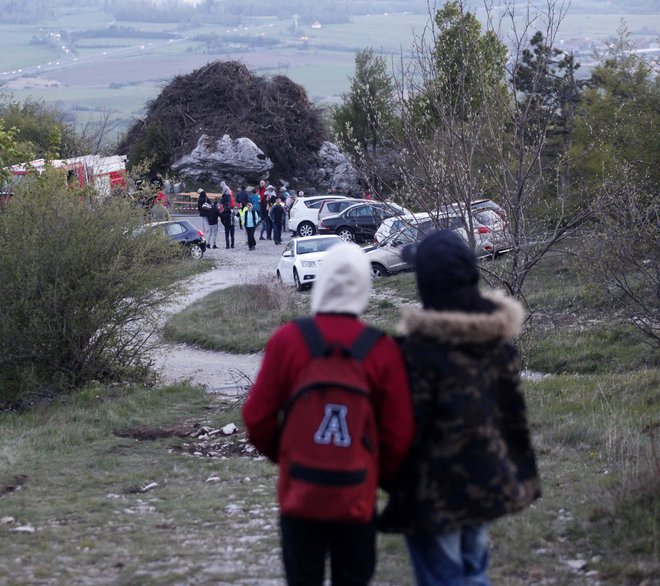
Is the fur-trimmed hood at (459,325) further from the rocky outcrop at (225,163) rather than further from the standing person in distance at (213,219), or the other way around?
the rocky outcrop at (225,163)

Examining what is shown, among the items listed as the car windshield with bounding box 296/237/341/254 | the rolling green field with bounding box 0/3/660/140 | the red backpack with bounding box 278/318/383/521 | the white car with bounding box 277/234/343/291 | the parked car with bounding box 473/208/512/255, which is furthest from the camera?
the rolling green field with bounding box 0/3/660/140

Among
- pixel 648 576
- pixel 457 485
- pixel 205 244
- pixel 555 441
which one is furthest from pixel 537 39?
pixel 205 244

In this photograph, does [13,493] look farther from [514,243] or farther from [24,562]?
[514,243]

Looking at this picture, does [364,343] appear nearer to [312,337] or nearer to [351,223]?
[312,337]

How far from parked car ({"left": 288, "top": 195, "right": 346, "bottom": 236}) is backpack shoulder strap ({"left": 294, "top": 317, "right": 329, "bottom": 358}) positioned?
32.6m

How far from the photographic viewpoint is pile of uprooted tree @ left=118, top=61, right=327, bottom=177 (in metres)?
50.6

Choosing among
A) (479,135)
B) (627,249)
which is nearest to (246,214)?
(627,249)

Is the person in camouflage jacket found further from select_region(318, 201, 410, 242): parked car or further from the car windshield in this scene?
select_region(318, 201, 410, 242): parked car

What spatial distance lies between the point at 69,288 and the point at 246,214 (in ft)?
62.4

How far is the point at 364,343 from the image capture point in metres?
3.35

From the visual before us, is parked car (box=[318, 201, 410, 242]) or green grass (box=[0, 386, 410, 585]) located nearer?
green grass (box=[0, 386, 410, 585])

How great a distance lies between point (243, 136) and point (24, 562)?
45323 millimetres

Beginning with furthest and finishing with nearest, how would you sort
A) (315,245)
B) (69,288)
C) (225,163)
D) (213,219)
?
(225,163)
(213,219)
(315,245)
(69,288)

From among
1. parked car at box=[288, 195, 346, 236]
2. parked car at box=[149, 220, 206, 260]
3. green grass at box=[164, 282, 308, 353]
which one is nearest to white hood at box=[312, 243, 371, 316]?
green grass at box=[164, 282, 308, 353]
